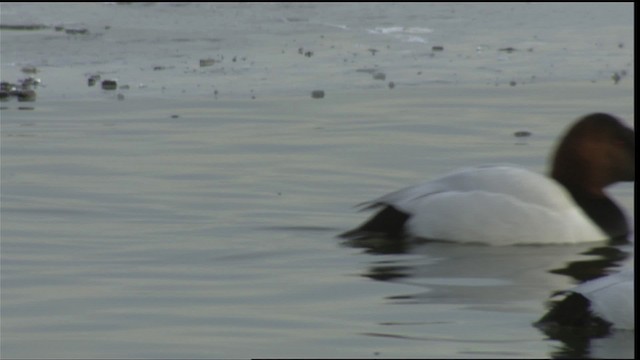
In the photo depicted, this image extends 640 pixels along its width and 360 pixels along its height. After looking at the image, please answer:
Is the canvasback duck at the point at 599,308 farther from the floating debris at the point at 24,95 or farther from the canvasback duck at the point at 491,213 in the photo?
the floating debris at the point at 24,95

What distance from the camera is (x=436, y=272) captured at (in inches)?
311

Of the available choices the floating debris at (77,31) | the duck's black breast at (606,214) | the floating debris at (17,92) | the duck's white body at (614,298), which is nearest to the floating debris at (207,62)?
the floating debris at (17,92)

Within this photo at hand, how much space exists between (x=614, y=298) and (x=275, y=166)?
14.7 feet

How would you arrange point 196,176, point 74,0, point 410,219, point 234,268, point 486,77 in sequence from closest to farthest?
point 234,268, point 410,219, point 196,176, point 486,77, point 74,0

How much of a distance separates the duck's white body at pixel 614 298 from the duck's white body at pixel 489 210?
220cm

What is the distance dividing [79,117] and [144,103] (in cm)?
82

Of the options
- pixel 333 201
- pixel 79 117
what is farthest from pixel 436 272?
pixel 79 117

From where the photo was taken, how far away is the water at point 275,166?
6527 mm

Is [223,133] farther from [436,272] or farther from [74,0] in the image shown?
[74,0]

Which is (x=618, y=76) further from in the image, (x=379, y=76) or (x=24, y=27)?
(x=24, y=27)

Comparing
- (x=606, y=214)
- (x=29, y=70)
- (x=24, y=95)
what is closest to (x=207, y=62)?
(x=29, y=70)

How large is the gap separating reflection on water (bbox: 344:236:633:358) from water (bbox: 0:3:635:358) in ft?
0.08

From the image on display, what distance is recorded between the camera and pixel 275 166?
1066cm

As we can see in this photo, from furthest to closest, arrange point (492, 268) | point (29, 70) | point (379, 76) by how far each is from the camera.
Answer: point (29, 70)
point (379, 76)
point (492, 268)
